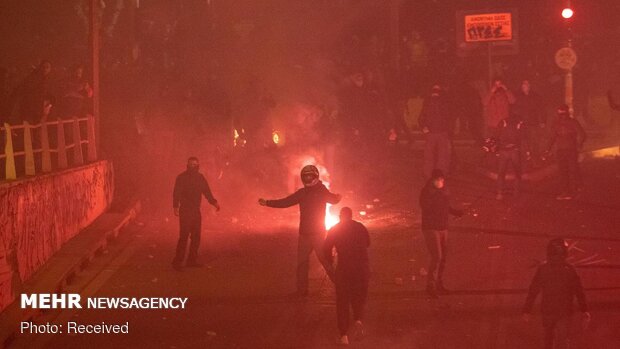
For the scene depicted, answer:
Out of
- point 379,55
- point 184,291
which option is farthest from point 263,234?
point 379,55

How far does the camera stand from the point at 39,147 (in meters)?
18.5

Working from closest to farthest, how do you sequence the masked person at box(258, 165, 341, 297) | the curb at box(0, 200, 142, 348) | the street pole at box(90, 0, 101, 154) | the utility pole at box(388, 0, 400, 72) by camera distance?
the curb at box(0, 200, 142, 348), the masked person at box(258, 165, 341, 297), the street pole at box(90, 0, 101, 154), the utility pole at box(388, 0, 400, 72)

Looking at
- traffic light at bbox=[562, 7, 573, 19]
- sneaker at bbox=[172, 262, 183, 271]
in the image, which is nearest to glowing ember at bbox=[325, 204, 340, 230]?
sneaker at bbox=[172, 262, 183, 271]

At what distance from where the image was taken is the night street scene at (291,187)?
10.3 m

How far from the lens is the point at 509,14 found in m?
38.9

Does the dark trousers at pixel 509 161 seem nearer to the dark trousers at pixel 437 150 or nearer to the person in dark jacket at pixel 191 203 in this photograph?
the dark trousers at pixel 437 150

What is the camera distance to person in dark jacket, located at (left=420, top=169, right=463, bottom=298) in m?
11.6

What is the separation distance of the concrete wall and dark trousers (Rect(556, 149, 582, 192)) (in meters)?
9.30

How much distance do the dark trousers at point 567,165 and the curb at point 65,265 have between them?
8.72 m

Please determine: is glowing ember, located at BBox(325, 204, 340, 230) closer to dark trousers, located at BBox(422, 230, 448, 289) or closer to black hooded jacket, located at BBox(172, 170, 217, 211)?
black hooded jacket, located at BBox(172, 170, 217, 211)

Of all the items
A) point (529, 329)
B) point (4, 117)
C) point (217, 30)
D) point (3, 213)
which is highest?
point (217, 30)

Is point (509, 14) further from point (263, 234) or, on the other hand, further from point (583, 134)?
point (263, 234)

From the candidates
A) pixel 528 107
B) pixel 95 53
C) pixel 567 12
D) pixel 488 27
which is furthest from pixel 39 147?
pixel 488 27

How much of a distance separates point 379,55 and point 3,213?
30.3 metres
